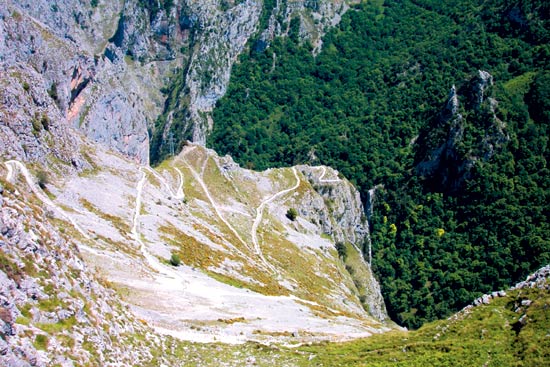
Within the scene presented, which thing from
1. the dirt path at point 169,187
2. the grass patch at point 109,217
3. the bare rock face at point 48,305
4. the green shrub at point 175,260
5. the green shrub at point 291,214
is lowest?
the bare rock face at point 48,305

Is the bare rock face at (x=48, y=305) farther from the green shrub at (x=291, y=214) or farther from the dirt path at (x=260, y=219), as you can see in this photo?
the green shrub at (x=291, y=214)

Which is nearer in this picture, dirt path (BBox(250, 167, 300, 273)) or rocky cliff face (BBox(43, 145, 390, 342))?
rocky cliff face (BBox(43, 145, 390, 342))

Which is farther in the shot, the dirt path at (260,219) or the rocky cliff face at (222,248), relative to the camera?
the dirt path at (260,219)

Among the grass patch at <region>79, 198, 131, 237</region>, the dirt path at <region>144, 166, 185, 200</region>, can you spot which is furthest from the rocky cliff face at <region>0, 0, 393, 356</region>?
the dirt path at <region>144, 166, 185, 200</region>

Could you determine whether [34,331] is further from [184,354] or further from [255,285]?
[255,285]

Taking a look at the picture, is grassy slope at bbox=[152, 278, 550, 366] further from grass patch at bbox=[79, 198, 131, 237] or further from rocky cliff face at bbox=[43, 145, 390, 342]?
grass patch at bbox=[79, 198, 131, 237]

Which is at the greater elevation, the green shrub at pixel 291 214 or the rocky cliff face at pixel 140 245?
the green shrub at pixel 291 214

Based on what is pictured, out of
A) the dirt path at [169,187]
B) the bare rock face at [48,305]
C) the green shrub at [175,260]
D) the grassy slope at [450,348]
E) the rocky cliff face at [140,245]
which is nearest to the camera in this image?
the bare rock face at [48,305]

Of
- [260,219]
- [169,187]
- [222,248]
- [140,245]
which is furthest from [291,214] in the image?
[140,245]

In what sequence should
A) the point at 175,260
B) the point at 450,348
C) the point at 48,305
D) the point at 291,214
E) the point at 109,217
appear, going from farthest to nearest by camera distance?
the point at 291,214, the point at 109,217, the point at 175,260, the point at 450,348, the point at 48,305

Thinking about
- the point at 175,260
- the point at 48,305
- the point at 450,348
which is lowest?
the point at 48,305

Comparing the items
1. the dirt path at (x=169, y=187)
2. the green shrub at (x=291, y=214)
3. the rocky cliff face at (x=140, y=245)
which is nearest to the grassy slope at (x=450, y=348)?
the rocky cliff face at (x=140, y=245)

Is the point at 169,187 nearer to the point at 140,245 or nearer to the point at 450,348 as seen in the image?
the point at 140,245

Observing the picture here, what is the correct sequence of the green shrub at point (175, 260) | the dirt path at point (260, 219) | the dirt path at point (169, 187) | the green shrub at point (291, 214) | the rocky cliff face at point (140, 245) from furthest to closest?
1. the green shrub at point (291, 214)
2. the dirt path at point (169, 187)
3. the dirt path at point (260, 219)
4. the green shrub at point (175, 260)
5. the rocky cliff face at point (140, 245)
